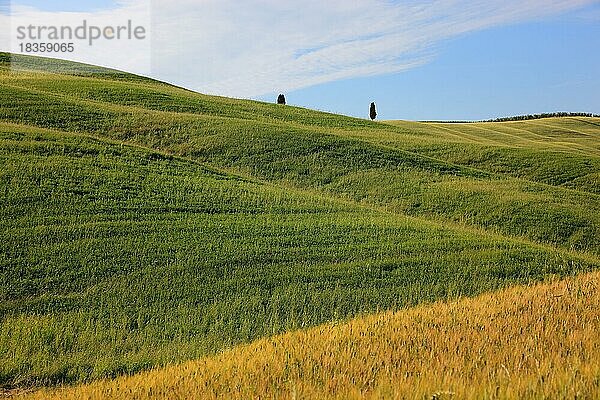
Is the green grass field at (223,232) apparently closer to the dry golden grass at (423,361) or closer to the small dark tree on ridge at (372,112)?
the dry golden grass at (423,361)

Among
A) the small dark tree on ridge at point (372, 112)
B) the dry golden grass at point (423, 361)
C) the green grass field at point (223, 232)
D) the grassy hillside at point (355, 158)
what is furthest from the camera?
the small dark tree on ridge at point (372, 112)

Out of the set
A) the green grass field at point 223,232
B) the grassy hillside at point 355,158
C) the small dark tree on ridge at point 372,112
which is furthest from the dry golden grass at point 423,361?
the small dark tree on ridge at point 372,112

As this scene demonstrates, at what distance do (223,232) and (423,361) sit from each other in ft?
47.8

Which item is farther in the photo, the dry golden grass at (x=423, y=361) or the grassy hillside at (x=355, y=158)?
the grassy hillside at (x=355, y=158)

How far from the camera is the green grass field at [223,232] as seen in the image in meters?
14.8

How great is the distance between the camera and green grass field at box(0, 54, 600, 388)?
48.5 ft

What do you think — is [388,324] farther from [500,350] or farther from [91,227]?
[91,227]

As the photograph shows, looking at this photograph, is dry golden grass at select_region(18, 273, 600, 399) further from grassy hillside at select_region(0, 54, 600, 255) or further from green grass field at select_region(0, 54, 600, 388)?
grassy hillside at select_region(0, 54, 600, 255)

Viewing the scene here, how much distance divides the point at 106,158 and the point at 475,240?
54.9ft

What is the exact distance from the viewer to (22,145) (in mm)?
29547

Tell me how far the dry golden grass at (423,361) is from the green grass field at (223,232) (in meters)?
4.42

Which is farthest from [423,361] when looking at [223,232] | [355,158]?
[355,158]

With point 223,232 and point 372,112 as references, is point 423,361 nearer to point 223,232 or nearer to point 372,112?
point 223,232

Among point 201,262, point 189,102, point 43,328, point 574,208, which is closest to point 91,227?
point 201,262
